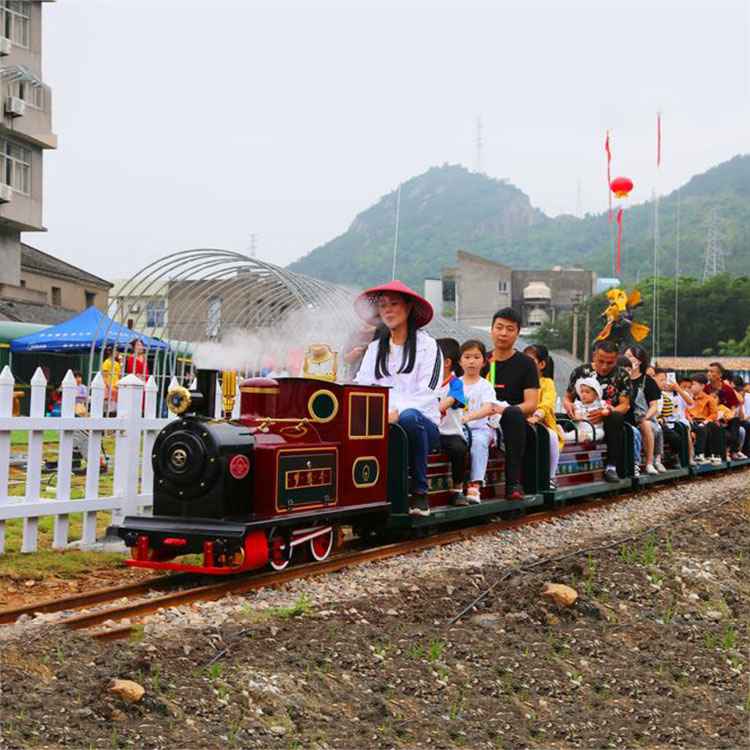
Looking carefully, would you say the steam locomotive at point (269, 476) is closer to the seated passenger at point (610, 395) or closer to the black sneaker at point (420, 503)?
the black sneaker at point (420, 503)

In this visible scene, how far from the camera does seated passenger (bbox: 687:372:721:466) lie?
48.8ft

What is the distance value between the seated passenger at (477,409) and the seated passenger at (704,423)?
7618mm

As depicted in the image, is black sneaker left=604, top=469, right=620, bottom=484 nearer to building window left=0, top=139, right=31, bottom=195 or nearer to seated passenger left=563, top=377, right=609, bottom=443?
seated passenger left=563, top=377, right=609, bottom=443

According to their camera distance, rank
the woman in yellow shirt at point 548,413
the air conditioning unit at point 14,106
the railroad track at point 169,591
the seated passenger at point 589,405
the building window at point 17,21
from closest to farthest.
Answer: the railroad track at point 169,591
the woman in yellow shirt at point 548,413
the seated passenger at point 589,405
the air conditioning unit at point 14,106
the building window at point 17,21

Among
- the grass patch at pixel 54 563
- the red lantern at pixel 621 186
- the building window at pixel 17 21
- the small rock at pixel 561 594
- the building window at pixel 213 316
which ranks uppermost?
the building window at pixel 17 21

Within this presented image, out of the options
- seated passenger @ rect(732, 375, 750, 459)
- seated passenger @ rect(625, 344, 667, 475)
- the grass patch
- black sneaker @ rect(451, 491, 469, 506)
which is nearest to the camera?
the grass patch

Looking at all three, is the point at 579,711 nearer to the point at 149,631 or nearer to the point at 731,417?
the point at 149,631

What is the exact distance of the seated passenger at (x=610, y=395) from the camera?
1089 centimetres

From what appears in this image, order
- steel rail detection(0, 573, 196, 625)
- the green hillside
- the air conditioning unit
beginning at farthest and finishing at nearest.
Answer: the green hillside
the air conditioning unit
steel rail detection(0, 573, 196, 625)

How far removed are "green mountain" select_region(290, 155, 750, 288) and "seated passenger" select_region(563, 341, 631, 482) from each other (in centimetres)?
8644

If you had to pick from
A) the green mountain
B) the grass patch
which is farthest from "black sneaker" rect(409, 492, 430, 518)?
the green mountain

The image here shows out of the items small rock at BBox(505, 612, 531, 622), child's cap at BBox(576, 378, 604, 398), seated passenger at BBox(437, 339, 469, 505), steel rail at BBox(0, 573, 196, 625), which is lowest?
steel rail at BBox(0, 573, 196, 625)

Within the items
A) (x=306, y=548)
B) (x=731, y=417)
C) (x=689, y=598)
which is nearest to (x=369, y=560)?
(x=306, y=548)

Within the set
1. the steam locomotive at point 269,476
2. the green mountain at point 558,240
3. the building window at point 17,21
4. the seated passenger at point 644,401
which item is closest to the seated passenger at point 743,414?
the seated passenger at point 644,401
